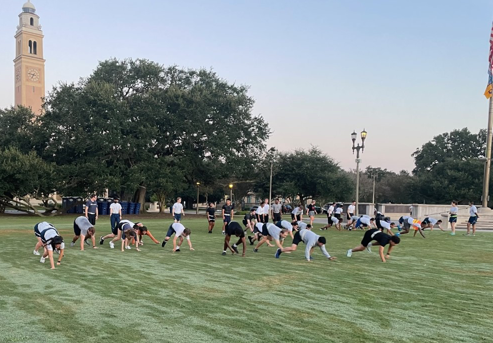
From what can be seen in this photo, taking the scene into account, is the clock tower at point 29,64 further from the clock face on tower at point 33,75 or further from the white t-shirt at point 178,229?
the white t-shirt at point 178,229

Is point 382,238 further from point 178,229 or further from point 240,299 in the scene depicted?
point 178,229

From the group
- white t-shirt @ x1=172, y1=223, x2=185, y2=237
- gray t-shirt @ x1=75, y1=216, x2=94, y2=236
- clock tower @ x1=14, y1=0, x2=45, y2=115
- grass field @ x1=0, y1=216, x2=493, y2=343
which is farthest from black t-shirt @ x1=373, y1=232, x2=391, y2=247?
clock tower @ x1=14, y1=0, x2=45, y2=115

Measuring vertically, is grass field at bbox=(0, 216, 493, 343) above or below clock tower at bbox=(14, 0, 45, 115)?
below

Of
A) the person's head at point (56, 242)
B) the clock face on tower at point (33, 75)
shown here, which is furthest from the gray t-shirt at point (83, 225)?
the clock face on tower at point (33, 75)

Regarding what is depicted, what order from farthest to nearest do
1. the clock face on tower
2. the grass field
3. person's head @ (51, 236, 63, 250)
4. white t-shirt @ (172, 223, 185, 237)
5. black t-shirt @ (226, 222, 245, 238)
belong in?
1. the clock face on tower
2. white t-shirt @ (172, 223, 185, 237)
3. black t-shirt @ (226, 222, 245, 238)
4. person's head @ (51, 236, 63, 250)
5. the grass field

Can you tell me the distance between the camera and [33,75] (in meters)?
86.8

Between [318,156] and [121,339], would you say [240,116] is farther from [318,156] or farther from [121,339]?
[121,339]

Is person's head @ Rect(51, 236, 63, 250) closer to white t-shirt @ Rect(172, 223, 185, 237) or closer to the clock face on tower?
white t-shirt @ Rect(172, 223, 185, 237)

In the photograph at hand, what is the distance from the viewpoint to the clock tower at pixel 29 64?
279 feet

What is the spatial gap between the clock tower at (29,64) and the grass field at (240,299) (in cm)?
8478

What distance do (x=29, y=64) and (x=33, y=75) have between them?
243 centimetres

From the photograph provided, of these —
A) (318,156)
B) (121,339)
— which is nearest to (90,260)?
(121,339)

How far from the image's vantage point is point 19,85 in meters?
86.0

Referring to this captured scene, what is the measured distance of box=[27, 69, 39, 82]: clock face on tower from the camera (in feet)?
283
